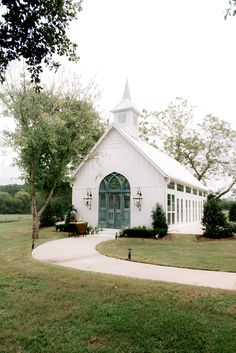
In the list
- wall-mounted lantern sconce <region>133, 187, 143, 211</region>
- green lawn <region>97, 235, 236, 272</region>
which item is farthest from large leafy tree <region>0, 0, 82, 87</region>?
wall-mounted lantern sconce <region>133, 187, 143, 211</region>

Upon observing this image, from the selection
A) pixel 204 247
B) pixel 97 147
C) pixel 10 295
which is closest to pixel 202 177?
pixel 97 147

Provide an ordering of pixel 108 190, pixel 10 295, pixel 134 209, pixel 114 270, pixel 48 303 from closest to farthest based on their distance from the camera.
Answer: pixel 48 303 → pixel 10 295 → pixel 114 270 → pixel 134 209 → pixel 108 190

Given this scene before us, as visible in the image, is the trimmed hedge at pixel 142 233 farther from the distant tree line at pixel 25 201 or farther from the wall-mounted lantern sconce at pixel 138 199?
the distant tree line at pixel 25 201

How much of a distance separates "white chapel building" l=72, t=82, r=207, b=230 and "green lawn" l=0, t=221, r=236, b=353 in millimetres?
12660

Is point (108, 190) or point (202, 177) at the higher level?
point (202, 177)

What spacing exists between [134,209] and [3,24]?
1649 cm

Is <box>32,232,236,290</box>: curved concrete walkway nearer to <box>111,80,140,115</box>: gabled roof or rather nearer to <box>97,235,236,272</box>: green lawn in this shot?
<box>97,235,236,272</box>: green lawn

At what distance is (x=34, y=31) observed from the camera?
518cm

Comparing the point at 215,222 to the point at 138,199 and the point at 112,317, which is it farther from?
the point at 112,317

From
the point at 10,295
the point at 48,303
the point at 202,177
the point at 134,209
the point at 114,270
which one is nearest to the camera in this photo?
the point at 48,303

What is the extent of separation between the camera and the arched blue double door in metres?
21.0

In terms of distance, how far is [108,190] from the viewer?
21.9 metres

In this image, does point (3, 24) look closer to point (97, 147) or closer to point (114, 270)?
point (114, 270)

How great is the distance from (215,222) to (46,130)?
11.3 metres
